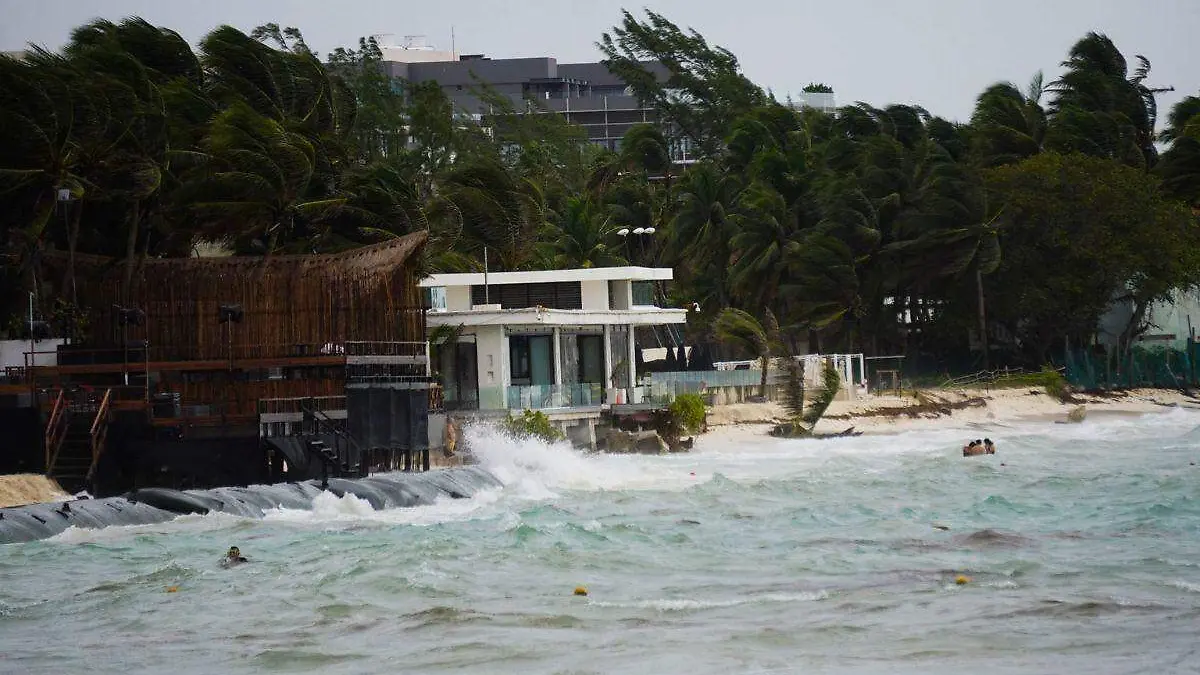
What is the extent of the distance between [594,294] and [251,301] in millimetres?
16832

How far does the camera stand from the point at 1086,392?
70562 millimetres

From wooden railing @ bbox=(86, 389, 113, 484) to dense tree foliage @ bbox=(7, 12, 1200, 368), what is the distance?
4310 mm

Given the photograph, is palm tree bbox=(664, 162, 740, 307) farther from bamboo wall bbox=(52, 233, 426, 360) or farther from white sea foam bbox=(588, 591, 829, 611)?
white sea foam bbox=(588, 591, 829, 611)

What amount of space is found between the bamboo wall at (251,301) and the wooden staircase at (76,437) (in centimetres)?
221

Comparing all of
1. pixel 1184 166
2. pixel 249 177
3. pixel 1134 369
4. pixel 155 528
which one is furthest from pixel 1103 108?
pixel 155 528

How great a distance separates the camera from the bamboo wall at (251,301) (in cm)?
3772

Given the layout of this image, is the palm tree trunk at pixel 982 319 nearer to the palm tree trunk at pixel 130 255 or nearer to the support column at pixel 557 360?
the support column at pixel 557 360

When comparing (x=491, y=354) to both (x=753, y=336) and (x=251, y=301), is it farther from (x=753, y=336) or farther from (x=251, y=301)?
(x=753, y=336)

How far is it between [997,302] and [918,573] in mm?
51929

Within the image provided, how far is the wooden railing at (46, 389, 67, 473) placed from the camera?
109 feet

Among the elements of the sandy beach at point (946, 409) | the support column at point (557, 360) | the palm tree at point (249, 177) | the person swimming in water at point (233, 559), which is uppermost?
the palm tree at point (249, 177)

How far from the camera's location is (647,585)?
2281cm

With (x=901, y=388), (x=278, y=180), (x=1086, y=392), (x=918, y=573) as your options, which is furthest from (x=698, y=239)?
(x=918, y=573)

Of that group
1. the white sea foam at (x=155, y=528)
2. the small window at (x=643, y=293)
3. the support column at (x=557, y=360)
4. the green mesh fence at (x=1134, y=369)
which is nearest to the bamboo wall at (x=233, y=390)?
the white sea foam at (x=155, y=528)
